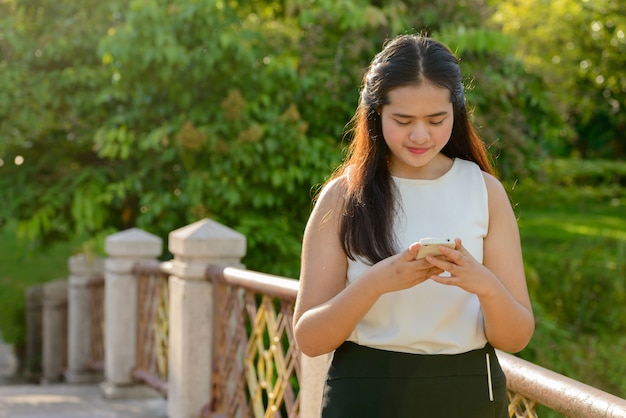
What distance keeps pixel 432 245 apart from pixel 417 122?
0.38 m

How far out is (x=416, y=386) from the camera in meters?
2.13

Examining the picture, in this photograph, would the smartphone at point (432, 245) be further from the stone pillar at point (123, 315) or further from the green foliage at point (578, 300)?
the green foliage at point (578, 300)

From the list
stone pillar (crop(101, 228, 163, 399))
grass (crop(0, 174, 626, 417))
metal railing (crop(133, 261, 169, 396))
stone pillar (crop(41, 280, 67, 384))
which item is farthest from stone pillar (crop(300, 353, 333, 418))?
stone pillar (crop(41, 280, 67, 384))

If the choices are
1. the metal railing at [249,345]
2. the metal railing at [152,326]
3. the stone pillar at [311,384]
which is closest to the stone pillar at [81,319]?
the metal railing at [152,326]

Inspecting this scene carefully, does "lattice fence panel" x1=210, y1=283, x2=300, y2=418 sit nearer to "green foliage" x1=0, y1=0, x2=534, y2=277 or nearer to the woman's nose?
the woman's nose

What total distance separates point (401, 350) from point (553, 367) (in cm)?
710

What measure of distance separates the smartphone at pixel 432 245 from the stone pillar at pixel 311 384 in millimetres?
1648

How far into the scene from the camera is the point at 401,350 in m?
2.15

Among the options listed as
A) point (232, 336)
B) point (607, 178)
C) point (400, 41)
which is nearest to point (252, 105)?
point (232, 336)

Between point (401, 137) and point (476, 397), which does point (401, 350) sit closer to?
point (476, 397)

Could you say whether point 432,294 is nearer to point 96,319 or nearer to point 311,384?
point 311,384

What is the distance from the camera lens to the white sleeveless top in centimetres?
214

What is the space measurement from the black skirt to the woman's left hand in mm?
227

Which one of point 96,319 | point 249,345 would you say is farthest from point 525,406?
point 96,319
